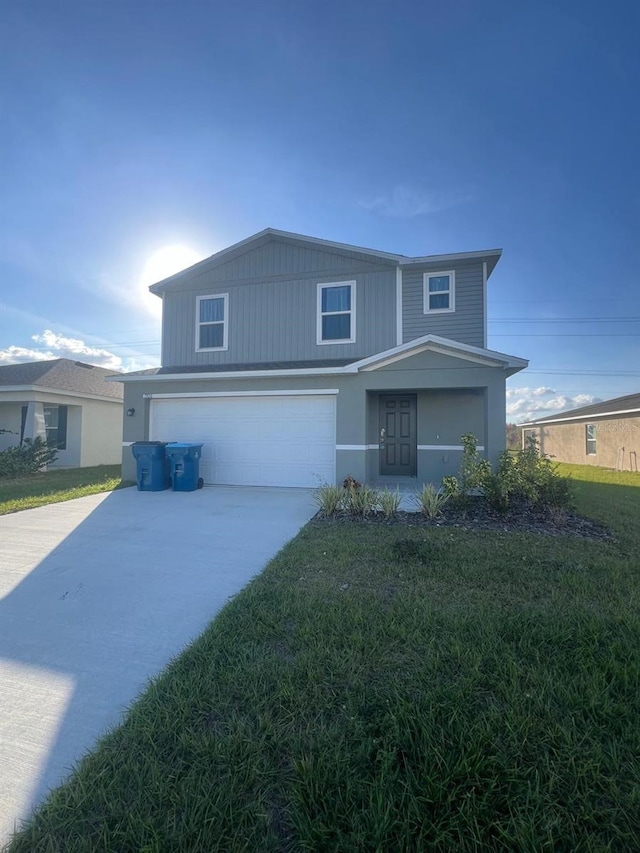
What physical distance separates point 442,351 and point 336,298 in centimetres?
384

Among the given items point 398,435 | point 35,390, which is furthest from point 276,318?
point 35,390

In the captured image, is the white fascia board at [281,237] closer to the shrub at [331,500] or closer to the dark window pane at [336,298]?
the dark window pane at [336,298]

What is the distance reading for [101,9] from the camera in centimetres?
687

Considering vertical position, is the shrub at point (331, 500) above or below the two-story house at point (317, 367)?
below

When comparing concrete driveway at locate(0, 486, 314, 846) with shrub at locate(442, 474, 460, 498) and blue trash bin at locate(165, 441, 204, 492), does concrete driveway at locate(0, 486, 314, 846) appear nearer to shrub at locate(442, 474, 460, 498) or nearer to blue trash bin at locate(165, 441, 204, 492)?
blue trash bin at locate(165, 441, 204, 492)

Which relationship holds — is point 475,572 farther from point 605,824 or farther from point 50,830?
point 50,830

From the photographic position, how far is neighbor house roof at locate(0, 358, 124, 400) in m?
13.8

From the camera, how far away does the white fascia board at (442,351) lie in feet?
25.8

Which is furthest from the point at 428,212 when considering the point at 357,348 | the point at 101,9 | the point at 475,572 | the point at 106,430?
the point at 106,430

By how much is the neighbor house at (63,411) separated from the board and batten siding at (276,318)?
4.59 metres

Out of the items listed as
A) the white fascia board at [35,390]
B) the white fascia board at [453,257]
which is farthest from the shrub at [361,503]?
the white fascia board at [35,390]

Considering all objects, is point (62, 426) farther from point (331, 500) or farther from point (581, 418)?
point (581, 418)

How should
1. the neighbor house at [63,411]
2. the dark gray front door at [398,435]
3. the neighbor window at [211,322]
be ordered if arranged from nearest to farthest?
the dark gray front door at [398,435], the neighbor window at [211,322], the neighbor house at [63,411]

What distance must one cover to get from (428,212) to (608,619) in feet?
35.5
